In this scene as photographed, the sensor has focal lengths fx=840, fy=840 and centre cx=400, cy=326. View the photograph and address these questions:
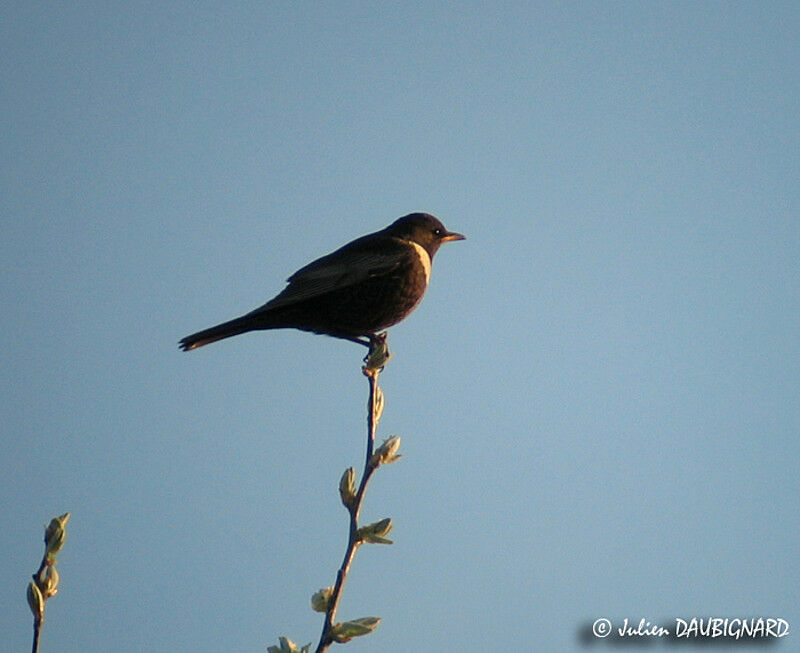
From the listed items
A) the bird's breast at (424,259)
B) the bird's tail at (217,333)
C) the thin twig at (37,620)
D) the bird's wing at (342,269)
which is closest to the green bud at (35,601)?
the thin twig at (37,620)

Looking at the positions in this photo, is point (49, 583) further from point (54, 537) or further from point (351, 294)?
point (351, 294)

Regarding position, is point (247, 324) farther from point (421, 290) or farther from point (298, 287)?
point (421, 290)

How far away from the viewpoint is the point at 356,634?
8.45ft

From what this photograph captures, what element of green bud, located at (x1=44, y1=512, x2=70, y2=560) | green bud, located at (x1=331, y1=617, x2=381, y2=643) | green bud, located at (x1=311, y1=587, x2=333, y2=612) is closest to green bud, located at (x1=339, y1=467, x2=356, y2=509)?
green bud, located at (x1=311, y1=587, x2=333, y2=612)

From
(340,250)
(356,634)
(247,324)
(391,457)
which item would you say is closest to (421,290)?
(340,250)

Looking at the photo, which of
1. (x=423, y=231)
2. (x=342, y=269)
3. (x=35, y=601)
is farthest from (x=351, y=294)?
(x=35, y=601)

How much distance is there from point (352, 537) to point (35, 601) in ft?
3.00

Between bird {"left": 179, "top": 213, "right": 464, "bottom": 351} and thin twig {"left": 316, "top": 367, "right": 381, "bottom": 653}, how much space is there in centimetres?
313

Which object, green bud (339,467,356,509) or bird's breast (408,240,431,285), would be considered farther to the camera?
bird's breast (408,240,431,285)

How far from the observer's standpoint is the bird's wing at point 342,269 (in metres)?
6.61

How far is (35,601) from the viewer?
7.61ft

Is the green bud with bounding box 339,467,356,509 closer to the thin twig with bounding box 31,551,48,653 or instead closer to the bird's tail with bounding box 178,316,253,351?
the thin twig with bounding box 31,551,48,653

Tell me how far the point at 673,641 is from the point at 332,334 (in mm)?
3317

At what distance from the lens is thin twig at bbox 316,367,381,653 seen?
8.05ft
